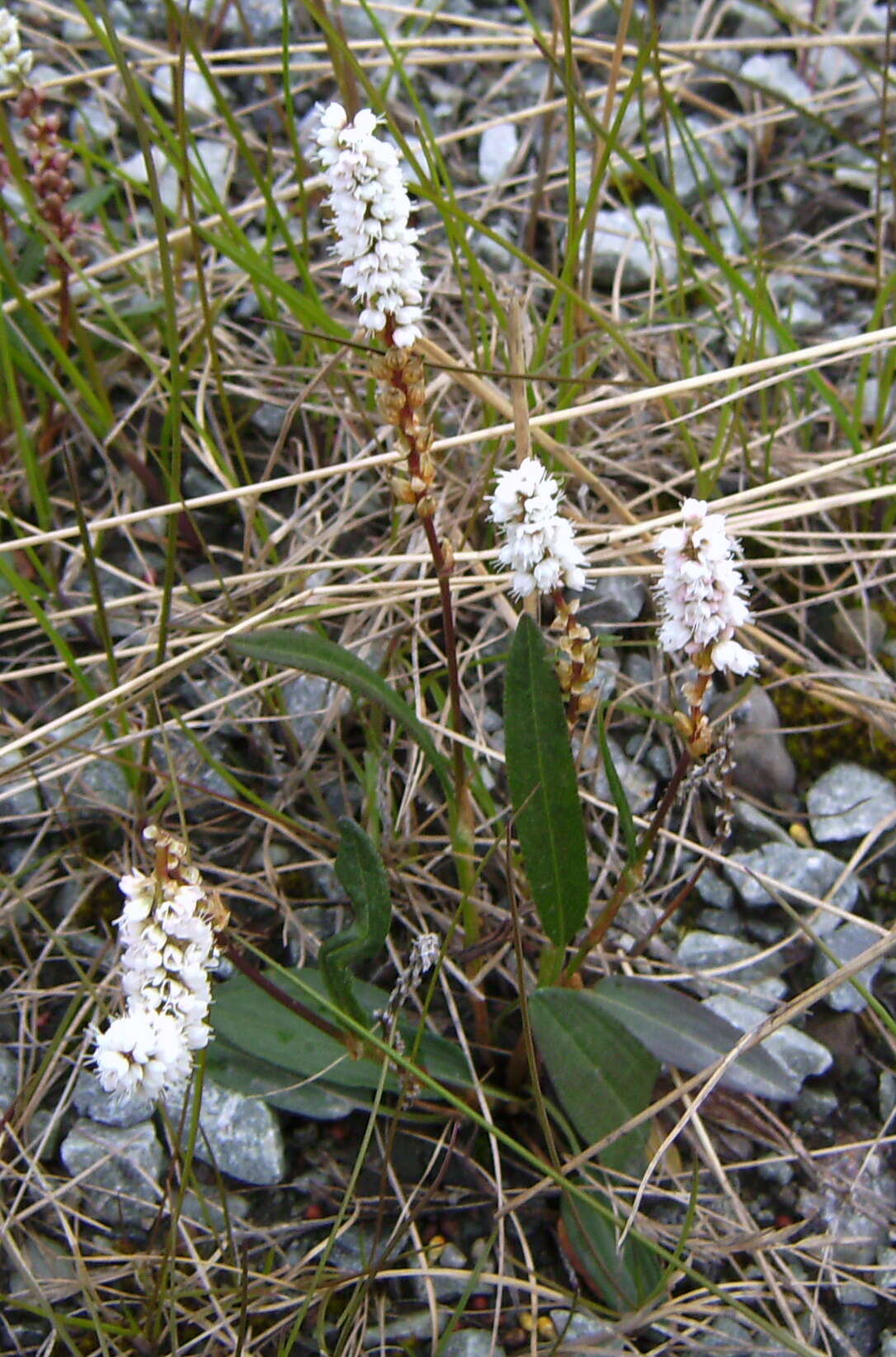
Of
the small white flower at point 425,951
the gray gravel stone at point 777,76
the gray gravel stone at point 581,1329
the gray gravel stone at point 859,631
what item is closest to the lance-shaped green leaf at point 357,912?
the small white flower at point 425,951

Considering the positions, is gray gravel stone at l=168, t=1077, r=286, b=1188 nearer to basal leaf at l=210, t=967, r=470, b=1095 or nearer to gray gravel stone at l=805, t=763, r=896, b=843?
basal leaf at l=210, t=967, r=470, b=1095

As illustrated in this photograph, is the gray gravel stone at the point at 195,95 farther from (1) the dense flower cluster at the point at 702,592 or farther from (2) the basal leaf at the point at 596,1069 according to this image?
(2) the basal leaf at the point at 596,1069

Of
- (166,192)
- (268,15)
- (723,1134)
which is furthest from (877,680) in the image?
(268,15)

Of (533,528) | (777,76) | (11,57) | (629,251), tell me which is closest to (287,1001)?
(533,528)

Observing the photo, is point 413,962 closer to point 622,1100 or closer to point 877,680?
point 622,1100

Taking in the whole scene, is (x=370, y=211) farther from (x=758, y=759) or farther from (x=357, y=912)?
(x=758, y=759)

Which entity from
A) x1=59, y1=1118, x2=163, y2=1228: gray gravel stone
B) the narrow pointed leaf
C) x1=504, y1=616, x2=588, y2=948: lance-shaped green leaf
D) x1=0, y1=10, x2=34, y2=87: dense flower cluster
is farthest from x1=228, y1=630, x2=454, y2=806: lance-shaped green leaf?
x1=0, y1=10, x2=34, y2=87: dense flower cluster
